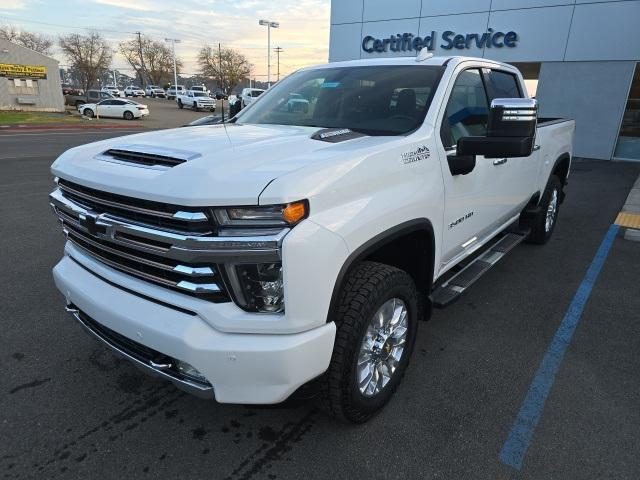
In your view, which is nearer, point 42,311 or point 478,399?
point 478,399

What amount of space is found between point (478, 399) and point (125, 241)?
7.24 ft

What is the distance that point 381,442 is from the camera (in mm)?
2410

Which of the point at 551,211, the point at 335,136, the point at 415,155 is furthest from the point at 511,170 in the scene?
the point at 551,211

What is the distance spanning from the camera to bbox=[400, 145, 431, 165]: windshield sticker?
2432 mm

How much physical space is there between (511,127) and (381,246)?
975 mm

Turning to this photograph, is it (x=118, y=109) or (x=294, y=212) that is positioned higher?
(x=294, y=212)

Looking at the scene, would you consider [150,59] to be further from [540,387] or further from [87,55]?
[540,387]

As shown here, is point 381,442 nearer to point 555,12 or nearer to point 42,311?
point 42,311

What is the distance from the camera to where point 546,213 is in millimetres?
5586

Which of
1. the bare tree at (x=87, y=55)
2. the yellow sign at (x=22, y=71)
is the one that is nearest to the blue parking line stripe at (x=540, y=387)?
the yellow sign at (x=22, y=71)

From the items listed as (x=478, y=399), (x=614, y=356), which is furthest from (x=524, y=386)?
(x=614, y=356)

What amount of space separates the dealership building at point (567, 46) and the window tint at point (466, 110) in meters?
13.1

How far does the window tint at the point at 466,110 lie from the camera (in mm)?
3002

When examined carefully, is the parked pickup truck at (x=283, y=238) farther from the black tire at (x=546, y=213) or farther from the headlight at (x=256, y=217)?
the black tire at (x=546, y=213)
